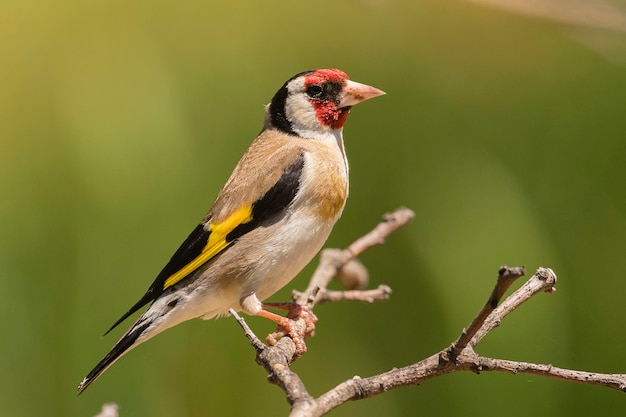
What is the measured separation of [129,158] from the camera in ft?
6.03

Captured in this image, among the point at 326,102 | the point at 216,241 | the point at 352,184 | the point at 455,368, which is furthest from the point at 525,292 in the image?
the point at 352,184

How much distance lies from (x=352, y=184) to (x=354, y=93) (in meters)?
0.33

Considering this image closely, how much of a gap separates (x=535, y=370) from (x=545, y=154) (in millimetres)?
1077

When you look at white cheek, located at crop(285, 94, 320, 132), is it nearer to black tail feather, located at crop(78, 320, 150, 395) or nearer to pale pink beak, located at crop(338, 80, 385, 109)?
pale pink beak, located at crop(338, 80, 385, 109)

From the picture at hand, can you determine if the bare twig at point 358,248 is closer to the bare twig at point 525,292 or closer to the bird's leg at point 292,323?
the bird's leg at point 292,323

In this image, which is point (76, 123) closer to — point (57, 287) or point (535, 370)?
point (57, 287)

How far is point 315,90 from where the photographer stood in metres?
1.72

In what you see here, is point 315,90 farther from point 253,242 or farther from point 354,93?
point 253,242

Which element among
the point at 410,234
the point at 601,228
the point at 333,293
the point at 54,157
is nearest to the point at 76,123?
the point at 54,157

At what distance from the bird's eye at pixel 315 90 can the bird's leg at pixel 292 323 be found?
1.51 feet

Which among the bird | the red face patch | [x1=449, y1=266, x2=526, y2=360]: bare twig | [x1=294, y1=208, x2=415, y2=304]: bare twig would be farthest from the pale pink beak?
[x1=449, y1=266, x2=526, y2=360]: bare twig

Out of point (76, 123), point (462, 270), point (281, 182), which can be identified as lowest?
point (462, 270)

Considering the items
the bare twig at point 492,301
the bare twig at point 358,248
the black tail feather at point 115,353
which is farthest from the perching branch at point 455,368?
the bare twig at point 358,248

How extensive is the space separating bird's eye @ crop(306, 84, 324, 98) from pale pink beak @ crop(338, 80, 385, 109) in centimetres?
4
